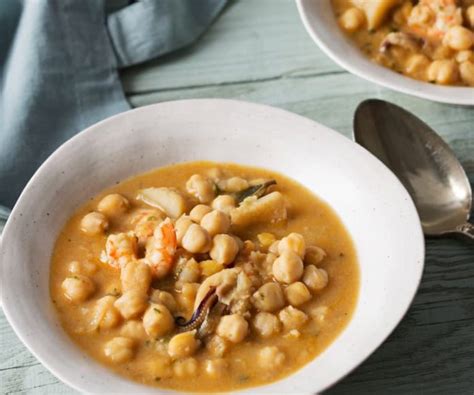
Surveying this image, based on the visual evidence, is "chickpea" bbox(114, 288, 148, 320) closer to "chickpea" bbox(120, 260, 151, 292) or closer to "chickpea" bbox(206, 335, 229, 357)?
"chickpea" bbox(120, 260, 151, 292)

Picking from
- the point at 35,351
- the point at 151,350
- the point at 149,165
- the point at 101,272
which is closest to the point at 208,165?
the point at 149,165

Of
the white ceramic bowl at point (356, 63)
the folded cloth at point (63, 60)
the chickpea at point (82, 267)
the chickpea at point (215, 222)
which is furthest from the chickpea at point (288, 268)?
the folded cloth at point (63, 60)

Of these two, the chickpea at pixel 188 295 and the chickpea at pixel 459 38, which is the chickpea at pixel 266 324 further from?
the chickpea at pixel 459 38

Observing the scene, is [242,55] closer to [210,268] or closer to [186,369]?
[210,268]

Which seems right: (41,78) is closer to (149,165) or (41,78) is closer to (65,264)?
(149,165)

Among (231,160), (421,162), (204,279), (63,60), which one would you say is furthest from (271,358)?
(63,60)

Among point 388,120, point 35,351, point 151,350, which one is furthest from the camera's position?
point 388,120
